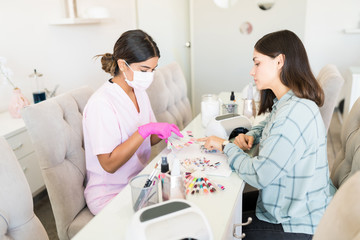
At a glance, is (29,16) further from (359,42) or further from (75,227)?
(359,42)

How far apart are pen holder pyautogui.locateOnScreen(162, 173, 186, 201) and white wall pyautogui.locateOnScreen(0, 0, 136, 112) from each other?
1789 mm

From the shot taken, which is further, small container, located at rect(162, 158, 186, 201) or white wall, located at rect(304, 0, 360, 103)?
white wall, located at rect(304, 0, 360, 103)

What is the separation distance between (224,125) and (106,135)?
0.54 metres

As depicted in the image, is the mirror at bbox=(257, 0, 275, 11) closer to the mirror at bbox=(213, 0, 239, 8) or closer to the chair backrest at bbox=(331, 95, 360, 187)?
the mirror at bbox=(213, 0, 239, 8)

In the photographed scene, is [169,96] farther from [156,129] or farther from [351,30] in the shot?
[351,30]

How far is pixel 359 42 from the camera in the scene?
4.07 metres

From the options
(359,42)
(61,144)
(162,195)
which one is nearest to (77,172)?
(61,144)

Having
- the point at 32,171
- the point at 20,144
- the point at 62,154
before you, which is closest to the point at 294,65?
the point at 62,154

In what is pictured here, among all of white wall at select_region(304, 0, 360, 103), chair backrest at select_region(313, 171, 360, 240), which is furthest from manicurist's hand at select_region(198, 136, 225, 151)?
white wall at select_region(304, 0, 360, 103)

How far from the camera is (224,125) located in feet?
5.05

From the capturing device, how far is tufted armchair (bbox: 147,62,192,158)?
7.00 ft

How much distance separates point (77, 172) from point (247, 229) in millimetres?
748

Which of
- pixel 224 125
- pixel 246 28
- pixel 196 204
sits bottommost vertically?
pixel 196 204

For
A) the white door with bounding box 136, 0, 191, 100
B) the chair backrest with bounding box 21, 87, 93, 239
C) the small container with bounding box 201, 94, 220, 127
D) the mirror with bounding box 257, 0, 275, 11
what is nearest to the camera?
the chair backrest with bounding box 21, 87, 93, 239
